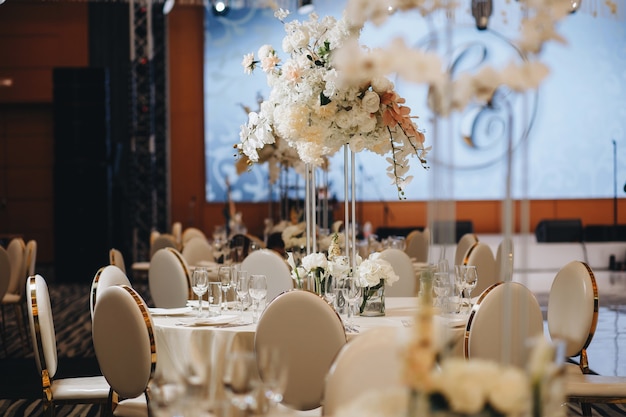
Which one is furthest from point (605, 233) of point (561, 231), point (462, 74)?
point (462, 74)

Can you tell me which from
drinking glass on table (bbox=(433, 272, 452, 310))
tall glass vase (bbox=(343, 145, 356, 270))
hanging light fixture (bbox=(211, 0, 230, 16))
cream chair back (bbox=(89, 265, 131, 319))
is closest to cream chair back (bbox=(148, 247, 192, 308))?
cream chair back (bbox=(89, 265, 131, 319))

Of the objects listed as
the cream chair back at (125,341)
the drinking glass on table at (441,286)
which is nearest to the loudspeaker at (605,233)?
the drinking glass on table at (441,286)

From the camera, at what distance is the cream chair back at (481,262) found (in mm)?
6207

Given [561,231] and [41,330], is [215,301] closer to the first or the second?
[41,330]

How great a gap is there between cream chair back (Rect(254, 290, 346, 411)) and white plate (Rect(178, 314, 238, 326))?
0.51m

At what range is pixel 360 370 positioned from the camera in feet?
7.92

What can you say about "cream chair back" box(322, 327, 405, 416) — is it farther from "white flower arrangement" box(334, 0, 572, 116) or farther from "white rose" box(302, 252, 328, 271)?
"white rose" box(302, 252, 328, 271)

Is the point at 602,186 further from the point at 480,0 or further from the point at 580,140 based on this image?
the point at 480,0

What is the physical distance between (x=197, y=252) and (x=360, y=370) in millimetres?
5094

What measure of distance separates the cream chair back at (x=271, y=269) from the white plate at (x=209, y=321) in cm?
124

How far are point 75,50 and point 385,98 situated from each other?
36.6 ft

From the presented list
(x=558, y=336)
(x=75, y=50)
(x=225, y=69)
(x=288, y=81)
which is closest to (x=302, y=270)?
(x=288, y=81)

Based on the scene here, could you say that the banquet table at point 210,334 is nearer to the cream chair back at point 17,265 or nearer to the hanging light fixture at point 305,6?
the cream chair back at point 17,265

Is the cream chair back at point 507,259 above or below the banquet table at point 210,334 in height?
above
